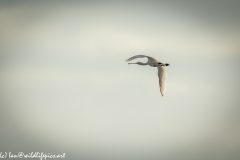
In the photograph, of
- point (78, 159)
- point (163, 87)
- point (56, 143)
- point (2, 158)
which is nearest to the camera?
point (163, 87)

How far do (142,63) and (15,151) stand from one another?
11.0 meters

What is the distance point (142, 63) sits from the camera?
26594 millimetres

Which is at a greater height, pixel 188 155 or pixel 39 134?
pixel 39 134

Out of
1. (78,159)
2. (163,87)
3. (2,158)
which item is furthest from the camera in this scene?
(78,159)

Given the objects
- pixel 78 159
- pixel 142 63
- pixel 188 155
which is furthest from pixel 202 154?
pixel 142 63

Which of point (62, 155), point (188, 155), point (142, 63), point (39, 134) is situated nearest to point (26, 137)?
point (39, 134)

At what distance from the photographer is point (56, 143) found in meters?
40.0

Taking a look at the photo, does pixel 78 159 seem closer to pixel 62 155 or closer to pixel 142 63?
pixel 62 155

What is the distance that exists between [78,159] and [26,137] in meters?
5.32

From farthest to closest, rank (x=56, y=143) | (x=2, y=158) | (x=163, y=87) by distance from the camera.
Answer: (x=56, y=143) < (x=2, y=158) < (x=163, y=87)

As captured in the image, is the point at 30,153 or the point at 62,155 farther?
the point at 62,155

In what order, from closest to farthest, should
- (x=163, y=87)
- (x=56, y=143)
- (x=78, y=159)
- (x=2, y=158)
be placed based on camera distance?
(x=163, y=87) → (x=2, y=158) → (x=78, y=159) → (x=56, y=143)

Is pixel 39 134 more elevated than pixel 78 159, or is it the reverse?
pixel 39 134

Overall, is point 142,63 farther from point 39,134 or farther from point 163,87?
point 39,134
